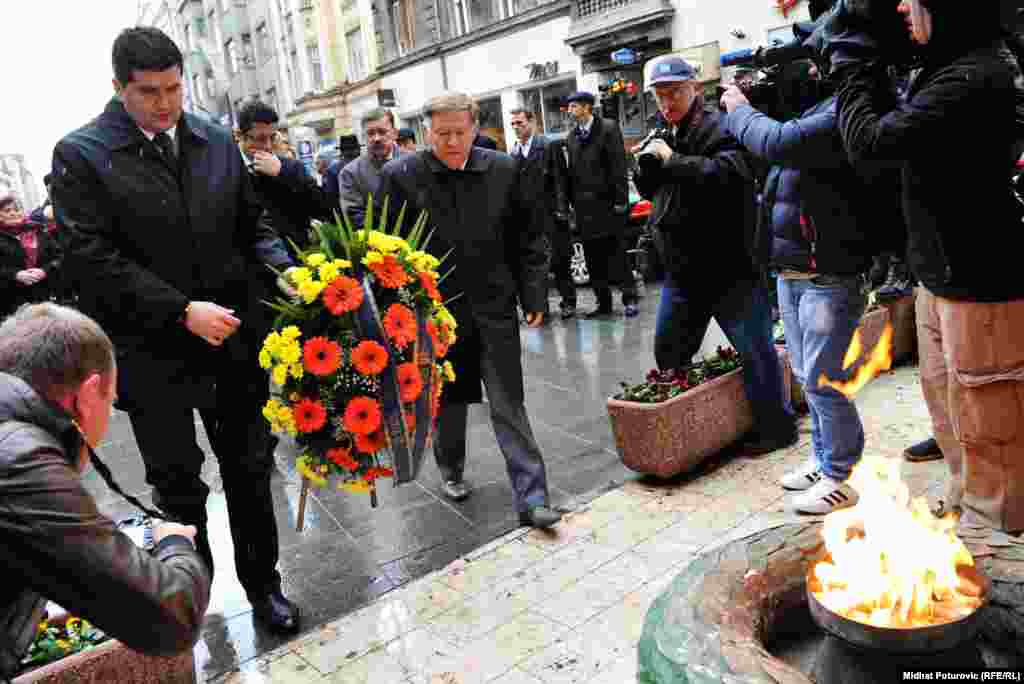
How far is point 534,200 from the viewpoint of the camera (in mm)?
4320

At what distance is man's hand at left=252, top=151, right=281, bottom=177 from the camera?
5.33 m

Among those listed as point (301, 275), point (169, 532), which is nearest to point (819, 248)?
point (301, 275)

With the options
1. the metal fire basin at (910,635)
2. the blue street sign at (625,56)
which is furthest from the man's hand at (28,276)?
the blue street sign at (625,56)

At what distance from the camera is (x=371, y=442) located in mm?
3443

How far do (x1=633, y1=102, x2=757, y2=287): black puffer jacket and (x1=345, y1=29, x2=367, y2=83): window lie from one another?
29815mm

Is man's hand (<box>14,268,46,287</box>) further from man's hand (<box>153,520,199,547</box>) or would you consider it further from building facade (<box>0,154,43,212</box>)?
building facade (<box>0,154,43,212</box>)

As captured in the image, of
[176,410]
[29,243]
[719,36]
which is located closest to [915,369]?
[176,410]

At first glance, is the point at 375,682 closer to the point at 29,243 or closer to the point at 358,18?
the point at 29,243

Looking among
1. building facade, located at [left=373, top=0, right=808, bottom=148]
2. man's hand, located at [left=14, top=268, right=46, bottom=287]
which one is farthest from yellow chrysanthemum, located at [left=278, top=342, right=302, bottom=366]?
building facade, located at [left=373, top=0, right=808, bottom=148]

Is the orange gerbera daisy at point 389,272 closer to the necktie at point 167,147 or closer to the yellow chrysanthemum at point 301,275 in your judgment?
the yellow chrysanthemum at point 301,275

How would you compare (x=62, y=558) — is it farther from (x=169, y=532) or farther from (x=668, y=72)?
(x=668, y=72)

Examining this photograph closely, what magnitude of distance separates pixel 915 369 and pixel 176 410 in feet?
16.1

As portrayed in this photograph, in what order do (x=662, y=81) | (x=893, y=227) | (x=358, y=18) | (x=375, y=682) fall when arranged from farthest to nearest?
1. (x=358, y=18)
2. (x=662, y=81)
3. (x=893, y=227)
4. (x=375, y=682)

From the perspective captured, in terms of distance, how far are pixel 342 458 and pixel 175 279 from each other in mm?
995
